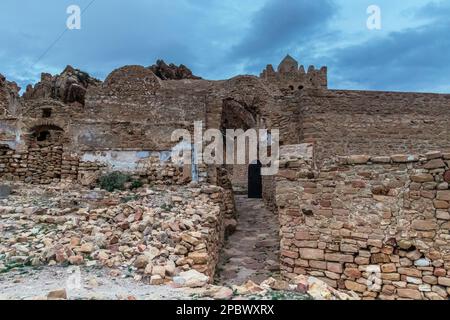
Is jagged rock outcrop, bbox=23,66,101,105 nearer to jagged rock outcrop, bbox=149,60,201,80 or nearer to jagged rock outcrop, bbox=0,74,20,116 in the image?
jagged rock outcrop, bbox=0,74,20,116

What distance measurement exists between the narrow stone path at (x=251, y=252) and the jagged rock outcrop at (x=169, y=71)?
822 inches

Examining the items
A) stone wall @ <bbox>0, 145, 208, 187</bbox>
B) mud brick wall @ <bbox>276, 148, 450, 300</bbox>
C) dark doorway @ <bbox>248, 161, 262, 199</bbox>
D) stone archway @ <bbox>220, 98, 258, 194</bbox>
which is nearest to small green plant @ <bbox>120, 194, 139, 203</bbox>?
stone wall @ <bbox>0, 145, 208, 187</bbox>

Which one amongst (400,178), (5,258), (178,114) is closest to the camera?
(5,258)

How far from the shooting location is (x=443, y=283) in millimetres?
4523

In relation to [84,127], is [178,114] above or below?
above

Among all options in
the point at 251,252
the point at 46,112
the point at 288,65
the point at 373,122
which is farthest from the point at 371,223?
the point at 288,65

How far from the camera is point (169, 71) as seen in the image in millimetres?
28531

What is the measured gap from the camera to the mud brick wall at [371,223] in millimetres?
4637

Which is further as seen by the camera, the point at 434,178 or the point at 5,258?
the point at 434,178

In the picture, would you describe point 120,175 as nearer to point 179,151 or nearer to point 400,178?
point 179,151

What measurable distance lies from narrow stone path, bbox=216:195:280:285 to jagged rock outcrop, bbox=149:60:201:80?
20873mm

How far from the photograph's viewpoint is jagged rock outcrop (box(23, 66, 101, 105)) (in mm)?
22906

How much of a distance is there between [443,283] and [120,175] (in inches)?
268

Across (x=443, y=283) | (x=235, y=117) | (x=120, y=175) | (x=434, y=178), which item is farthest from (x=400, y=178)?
(x=235, y=117)
